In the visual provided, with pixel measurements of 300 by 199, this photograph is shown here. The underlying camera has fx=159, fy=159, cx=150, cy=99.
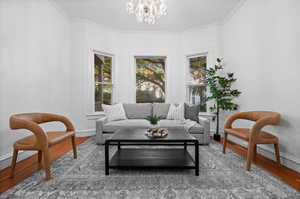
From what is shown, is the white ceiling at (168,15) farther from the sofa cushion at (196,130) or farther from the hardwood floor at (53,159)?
the hardwood floor at (53,159)

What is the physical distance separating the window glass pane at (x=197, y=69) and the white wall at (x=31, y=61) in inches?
127

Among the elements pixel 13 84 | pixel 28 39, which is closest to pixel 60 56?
pixel 28 39

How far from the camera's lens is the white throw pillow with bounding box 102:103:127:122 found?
3.52 metres

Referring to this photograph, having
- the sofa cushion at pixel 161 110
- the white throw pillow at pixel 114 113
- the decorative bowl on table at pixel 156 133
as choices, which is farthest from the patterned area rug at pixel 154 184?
the sofa cushion at pixel 161 110

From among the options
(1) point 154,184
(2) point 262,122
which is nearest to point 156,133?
(1) point 154,184

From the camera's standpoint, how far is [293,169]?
201 centimetres

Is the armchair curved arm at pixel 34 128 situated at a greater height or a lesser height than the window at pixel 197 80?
lesser

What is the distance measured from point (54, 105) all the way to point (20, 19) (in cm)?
155

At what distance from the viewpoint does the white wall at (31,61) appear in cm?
216

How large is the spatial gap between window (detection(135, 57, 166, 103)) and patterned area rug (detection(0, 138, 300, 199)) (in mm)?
2680

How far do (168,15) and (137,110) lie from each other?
2.33 meters

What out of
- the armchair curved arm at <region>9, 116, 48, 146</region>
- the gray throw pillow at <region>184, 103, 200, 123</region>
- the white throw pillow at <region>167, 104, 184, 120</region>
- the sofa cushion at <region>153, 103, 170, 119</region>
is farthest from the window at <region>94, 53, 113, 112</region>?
the armchair curved arm at <region>9, 116, 48, 146</region>

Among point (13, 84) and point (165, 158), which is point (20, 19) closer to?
point (13, 84)

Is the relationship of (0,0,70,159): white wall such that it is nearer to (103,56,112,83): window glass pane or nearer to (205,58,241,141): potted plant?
(103,56,112,83): window glass pane
